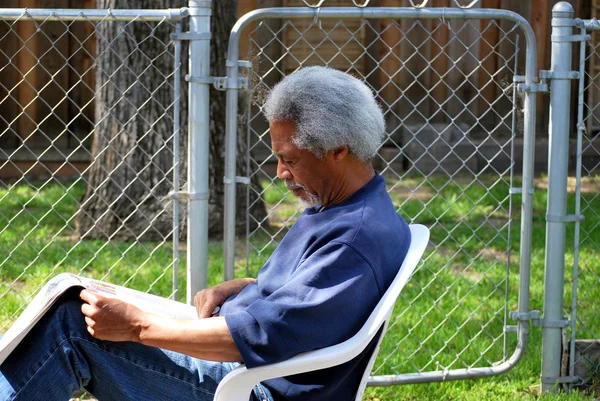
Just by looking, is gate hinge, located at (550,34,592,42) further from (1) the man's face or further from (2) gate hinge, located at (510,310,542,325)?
(1) the man's face

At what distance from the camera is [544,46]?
31.3 ft

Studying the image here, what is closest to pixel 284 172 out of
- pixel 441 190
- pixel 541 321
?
pixel 541 321

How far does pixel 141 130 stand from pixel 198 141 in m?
2.56

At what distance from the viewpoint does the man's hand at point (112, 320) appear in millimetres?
2314

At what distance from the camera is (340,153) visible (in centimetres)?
251

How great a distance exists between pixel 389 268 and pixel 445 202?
15.5ft

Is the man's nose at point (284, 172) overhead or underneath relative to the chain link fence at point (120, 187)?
overhead

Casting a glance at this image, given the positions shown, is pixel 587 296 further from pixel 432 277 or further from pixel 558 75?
pixel 558 75

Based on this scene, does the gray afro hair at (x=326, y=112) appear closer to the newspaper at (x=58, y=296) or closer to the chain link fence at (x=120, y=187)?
the newspaper at (x=58, y=296)

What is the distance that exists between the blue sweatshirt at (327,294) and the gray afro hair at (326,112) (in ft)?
0.50

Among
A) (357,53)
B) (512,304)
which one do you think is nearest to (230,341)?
(512,304)

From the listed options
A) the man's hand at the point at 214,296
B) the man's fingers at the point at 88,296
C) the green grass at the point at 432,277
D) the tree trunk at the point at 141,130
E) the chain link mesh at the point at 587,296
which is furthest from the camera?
the tree trunk at the point at 141,130

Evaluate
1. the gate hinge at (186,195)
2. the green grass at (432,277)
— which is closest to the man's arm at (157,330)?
the gate hinge at (186,195)

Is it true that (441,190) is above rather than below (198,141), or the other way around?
below
